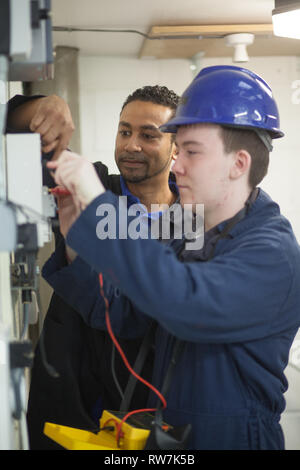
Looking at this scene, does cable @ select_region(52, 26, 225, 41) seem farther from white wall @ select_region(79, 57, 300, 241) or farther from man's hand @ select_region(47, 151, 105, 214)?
man's hand @ select_region(47, 151, 105, 214)

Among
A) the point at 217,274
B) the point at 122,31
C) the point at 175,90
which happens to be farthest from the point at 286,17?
the point at 217,274

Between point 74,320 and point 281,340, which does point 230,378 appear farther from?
point 74,320

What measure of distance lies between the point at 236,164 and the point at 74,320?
30.7 inches

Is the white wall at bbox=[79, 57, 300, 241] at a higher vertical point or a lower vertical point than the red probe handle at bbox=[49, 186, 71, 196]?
higher

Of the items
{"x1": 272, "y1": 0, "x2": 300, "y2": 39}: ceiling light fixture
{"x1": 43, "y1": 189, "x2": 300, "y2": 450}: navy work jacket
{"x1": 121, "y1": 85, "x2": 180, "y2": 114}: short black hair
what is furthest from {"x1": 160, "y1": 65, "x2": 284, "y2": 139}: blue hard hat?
{"x1": 272, "y1": 0, "x2": 300, "y2": 39}: ceiling light fixture

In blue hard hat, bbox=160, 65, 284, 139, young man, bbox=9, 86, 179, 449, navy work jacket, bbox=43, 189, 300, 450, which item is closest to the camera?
navy work jacket, bbox=43, 189, 300, 450

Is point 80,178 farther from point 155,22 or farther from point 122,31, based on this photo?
point 122,31

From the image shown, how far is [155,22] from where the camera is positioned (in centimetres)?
278

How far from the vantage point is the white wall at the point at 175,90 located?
11.4ft

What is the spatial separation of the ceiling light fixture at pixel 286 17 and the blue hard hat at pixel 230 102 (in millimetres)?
1097

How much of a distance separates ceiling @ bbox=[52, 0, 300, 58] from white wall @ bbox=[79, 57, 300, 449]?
91 mm

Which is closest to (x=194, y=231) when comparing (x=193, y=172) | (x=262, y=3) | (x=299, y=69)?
(x=193, y=172)

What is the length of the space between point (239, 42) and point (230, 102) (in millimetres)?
1731

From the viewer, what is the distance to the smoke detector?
2.87 meters
